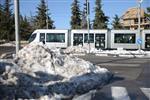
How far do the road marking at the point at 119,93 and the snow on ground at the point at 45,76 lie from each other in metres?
0.68

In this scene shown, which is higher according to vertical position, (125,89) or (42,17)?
(42,17)

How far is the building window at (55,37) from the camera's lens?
44.2 metres

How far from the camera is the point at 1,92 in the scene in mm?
9102

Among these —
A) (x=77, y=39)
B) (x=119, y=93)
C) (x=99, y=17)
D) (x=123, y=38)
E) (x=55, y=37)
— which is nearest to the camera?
(x=119, y=93)

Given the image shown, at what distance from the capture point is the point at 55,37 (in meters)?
44.3

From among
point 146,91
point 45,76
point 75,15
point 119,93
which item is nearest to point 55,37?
point 45,76

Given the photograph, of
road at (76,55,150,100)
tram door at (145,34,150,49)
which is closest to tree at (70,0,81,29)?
tram door at (145,34,150,49)

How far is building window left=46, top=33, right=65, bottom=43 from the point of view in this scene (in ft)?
145

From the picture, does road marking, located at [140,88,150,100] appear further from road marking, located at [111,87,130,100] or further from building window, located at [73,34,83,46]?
building window, located at [73,34,83,46]

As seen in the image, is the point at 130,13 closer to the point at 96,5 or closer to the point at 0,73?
the point at 96,5

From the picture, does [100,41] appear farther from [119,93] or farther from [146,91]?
[119,93]

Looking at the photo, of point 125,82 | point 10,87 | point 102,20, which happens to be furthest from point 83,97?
point 102,20

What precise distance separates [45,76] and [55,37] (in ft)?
107

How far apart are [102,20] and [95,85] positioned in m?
66.9
